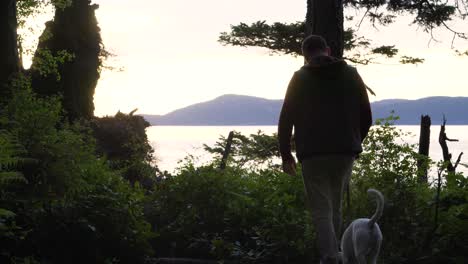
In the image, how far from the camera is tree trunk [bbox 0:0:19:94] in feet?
33.3

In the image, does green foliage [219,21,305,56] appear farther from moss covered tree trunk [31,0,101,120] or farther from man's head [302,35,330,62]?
man's head [302,35,330,62]

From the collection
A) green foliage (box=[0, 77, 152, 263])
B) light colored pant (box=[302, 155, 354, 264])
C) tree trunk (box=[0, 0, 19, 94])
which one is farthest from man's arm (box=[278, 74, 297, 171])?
tree trunk (box=[0, 0, 19, 94])

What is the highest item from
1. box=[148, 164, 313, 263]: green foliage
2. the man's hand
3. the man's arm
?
the man's arm

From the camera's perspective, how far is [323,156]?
20.6ft

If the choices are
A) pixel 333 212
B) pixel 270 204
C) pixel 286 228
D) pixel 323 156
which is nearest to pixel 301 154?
pixel 323 156

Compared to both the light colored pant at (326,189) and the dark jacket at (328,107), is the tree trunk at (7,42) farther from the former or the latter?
the light colored pant at (326,189)

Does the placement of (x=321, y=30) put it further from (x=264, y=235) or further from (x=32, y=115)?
(x=32, y=115)

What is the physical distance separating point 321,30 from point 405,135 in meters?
1.96

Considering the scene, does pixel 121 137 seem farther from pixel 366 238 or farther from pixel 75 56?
pixel 366 238

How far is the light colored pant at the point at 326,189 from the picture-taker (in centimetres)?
629

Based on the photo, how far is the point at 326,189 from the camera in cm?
636

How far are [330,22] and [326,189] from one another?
3970mm

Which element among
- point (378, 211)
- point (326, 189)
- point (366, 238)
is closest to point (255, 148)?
point (326, 189)

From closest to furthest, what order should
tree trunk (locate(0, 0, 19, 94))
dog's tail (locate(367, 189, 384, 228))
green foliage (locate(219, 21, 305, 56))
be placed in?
1. dog's tail (locate(367, 189, 384, 228))
2. tree trunk (locate(0, 0, 19, 94))
3. green foliage (locate(219, 21, 305, 56))
